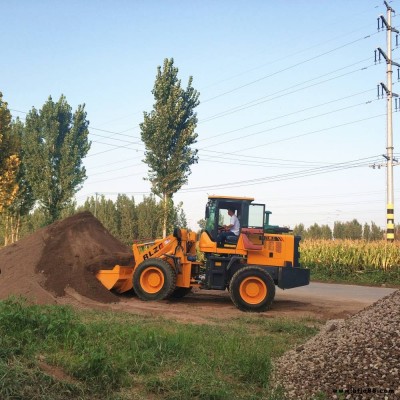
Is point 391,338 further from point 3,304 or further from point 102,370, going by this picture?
point 3,304

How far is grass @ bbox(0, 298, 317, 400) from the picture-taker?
5.35 metres

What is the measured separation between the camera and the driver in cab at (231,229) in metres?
13.7

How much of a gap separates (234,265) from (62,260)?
478cm

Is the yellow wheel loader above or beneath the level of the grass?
above

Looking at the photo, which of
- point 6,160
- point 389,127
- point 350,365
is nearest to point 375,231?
point 389,127

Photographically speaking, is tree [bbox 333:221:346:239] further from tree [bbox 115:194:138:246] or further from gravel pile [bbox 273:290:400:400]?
gravel pile [bbox 273:290:400:400]

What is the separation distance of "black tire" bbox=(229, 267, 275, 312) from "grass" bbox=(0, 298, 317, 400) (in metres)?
4.20

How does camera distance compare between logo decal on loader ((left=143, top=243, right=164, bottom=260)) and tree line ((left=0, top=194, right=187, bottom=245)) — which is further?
tree line ((left=0, top=194, right=187, bottom=245))

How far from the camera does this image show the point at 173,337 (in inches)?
305

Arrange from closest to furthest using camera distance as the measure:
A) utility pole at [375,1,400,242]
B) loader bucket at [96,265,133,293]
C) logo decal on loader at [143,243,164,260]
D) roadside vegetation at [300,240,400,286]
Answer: loader bucket at [96,265,133,293] → logo decal on loader at [143,243,164,260] → roadside vegetation at [300,240,400,286] → utility pole at [375,1,400,242]

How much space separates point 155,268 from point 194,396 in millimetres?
8215

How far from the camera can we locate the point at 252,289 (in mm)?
13219

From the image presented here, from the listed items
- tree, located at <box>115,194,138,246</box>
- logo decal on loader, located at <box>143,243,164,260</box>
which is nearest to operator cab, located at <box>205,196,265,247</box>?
logo decal on loader, located at <box>143,243,164,260</box>

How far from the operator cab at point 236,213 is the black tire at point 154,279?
149 cm
